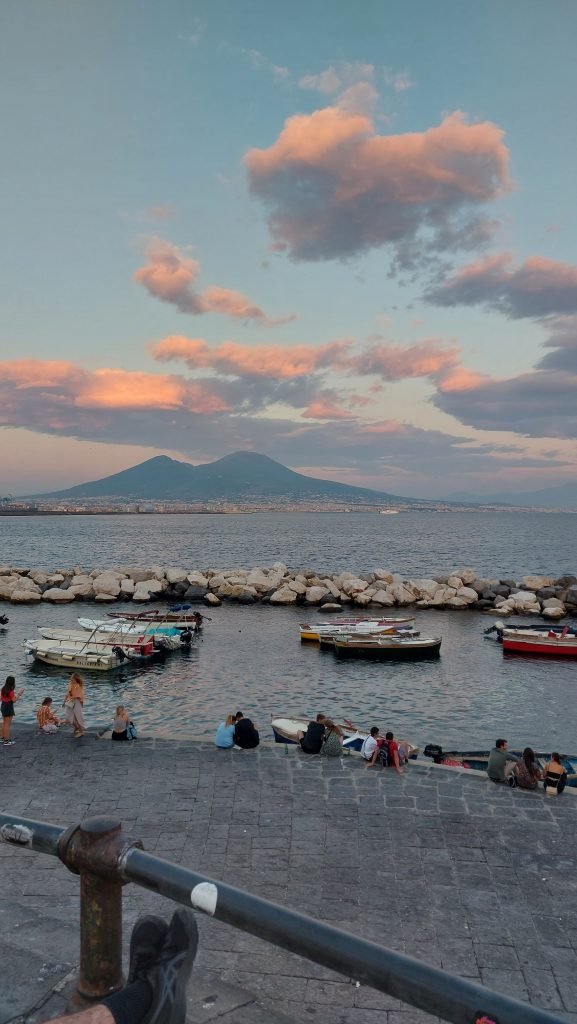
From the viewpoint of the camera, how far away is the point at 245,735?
13.4 metres

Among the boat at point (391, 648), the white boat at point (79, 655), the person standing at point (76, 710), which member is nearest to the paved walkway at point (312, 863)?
the person standing at point (76, 710)

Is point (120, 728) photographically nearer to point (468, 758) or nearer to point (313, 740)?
point (313, 740)

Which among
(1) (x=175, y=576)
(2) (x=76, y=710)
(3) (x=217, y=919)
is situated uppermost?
(3) (x=217, y=919)

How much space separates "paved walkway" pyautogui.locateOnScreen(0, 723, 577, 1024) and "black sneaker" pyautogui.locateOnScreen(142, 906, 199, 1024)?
4.49 ft

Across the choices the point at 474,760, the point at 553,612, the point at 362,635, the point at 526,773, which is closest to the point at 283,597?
the point at 362,635

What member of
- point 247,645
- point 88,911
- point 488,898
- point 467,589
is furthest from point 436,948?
point 467,589

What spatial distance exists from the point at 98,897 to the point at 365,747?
36.7 ft

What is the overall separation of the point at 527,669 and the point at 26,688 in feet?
74.5

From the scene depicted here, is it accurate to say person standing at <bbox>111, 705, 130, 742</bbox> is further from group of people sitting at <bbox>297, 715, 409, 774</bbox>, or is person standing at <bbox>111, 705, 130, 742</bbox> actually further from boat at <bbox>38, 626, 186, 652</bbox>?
boat at <bbox>38, 626, 186, 652</bbox>

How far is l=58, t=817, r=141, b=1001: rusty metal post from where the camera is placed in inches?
119

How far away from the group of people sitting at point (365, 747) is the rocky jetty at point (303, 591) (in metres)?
35.9

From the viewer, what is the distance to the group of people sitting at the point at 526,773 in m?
12.1

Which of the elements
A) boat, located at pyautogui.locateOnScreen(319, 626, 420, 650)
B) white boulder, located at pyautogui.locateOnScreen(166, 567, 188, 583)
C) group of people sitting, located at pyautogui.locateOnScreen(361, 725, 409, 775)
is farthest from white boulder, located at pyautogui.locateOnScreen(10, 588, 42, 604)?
group of people sitting, located at pyautogui.locateOnScreen(361, 725, 409, 775)

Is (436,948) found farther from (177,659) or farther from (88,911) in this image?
(177,659)
